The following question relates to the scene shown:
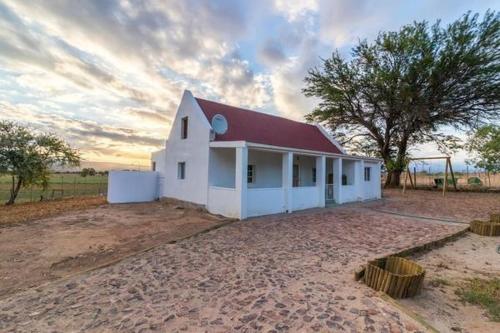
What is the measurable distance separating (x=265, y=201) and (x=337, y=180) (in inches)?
235

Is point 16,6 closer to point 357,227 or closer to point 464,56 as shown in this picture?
point 357,227

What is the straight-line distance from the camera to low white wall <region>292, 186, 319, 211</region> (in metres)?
12.1

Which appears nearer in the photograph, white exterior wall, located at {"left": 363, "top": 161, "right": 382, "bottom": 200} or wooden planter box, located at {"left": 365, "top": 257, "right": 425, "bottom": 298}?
wooden planter box, located at {"left": 365, "top": 257, "right": 425, "bottom": 298}

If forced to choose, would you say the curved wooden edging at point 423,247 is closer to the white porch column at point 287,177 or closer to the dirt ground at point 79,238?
the dirt ground at point 79,238

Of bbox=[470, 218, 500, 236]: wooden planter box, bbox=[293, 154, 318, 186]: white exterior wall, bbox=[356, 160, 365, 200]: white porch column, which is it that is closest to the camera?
bbox=[470, 218, 500, 236]: wooden planter box

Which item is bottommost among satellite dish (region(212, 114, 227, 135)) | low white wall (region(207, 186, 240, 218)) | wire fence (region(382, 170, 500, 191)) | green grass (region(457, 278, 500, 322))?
green grass (region(457, 278, 500, 322))

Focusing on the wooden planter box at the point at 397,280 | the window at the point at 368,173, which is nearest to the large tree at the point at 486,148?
the window at the point at 368,173

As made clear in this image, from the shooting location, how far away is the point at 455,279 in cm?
469

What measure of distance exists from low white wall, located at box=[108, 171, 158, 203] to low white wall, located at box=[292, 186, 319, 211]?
9.11 m

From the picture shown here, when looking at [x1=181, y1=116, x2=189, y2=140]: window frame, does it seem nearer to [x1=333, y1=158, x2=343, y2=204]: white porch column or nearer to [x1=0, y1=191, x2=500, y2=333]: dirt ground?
[x1=0, y1=191, x2=500, y2=333]: dirt ground

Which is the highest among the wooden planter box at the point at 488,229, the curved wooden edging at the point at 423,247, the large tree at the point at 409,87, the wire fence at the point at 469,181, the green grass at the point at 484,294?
the large tree at the point at 409,87

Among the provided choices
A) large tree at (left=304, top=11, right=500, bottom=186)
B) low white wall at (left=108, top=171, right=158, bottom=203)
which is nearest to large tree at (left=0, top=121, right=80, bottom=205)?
low white wall at (left=108, top=171, right=158, bottom=203)

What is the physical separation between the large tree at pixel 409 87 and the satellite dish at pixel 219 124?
1469 centimetres

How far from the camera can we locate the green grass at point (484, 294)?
11.8ft
